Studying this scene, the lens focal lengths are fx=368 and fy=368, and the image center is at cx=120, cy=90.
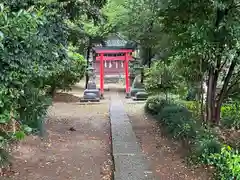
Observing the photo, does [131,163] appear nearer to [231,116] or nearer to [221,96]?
[221,96]

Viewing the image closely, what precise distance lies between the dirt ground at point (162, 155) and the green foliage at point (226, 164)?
0.19 metres

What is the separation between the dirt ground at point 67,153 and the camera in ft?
16.7

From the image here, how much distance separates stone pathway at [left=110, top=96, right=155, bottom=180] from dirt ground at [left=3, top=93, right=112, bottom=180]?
0.16 m

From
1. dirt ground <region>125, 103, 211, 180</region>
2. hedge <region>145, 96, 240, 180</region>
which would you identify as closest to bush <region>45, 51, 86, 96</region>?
dirt ground <region>125, 103, 211, 180</region>

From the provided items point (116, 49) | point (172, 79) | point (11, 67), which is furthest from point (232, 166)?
point (116, 49)

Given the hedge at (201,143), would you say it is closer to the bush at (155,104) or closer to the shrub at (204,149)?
the shrub at (204,149)

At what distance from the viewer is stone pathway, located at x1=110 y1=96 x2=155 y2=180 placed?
4.92 m

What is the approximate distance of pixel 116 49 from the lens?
1833 cm

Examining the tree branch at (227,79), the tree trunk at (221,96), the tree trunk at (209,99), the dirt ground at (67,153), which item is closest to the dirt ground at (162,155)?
the dirt ground at (67,153)

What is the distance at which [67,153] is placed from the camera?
6.20 meters

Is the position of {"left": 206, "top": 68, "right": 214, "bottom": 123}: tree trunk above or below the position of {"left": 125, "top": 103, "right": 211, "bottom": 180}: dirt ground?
above

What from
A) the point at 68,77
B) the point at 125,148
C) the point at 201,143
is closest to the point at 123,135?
the point at 125,148

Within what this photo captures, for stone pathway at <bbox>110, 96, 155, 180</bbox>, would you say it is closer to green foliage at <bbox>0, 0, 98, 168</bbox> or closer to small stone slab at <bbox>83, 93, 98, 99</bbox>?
green foliage at <bbox>0, 0, 98, 168</bbox>

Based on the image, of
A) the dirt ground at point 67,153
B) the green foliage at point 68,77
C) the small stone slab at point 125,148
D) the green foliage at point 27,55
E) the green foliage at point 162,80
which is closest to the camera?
the green foliage at point 27,55
